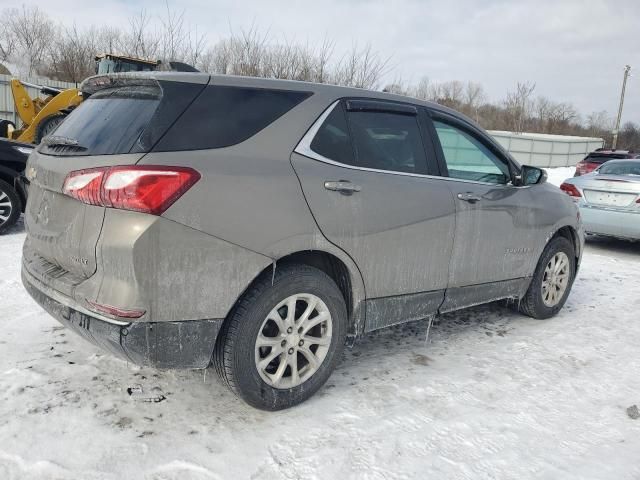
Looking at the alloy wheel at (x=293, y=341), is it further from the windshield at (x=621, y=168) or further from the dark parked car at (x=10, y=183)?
the windshield at (x=621, y=168)

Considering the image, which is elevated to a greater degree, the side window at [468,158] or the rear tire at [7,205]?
the side window at [468,158]

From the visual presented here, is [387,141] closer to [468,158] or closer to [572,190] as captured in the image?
[468,158]

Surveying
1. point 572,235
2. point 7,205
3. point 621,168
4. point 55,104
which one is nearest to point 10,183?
point 7,205

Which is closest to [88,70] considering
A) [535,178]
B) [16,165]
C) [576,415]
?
[16,165]

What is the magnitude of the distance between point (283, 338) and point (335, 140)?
115cm

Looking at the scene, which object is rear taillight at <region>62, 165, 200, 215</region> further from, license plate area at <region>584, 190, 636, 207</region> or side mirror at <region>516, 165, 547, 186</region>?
license plate area at <region>584, 190, 636, 207</region>

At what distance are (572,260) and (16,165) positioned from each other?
6.60 metres

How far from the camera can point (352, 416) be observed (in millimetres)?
2875

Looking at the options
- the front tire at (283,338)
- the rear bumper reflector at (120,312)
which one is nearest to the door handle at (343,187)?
the front tire at (283,338)

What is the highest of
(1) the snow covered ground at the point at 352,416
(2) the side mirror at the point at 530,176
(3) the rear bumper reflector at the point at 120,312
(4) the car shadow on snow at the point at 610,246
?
(2) the side mirror at the point at 530,176

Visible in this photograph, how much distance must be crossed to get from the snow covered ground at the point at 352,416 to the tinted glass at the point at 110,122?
52.5 inches

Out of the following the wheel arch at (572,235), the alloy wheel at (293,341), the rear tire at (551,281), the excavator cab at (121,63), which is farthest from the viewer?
the excavator cab at (121,63)

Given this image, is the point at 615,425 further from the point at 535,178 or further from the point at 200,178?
the point at 200,178

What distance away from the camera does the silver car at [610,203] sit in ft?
24.9
